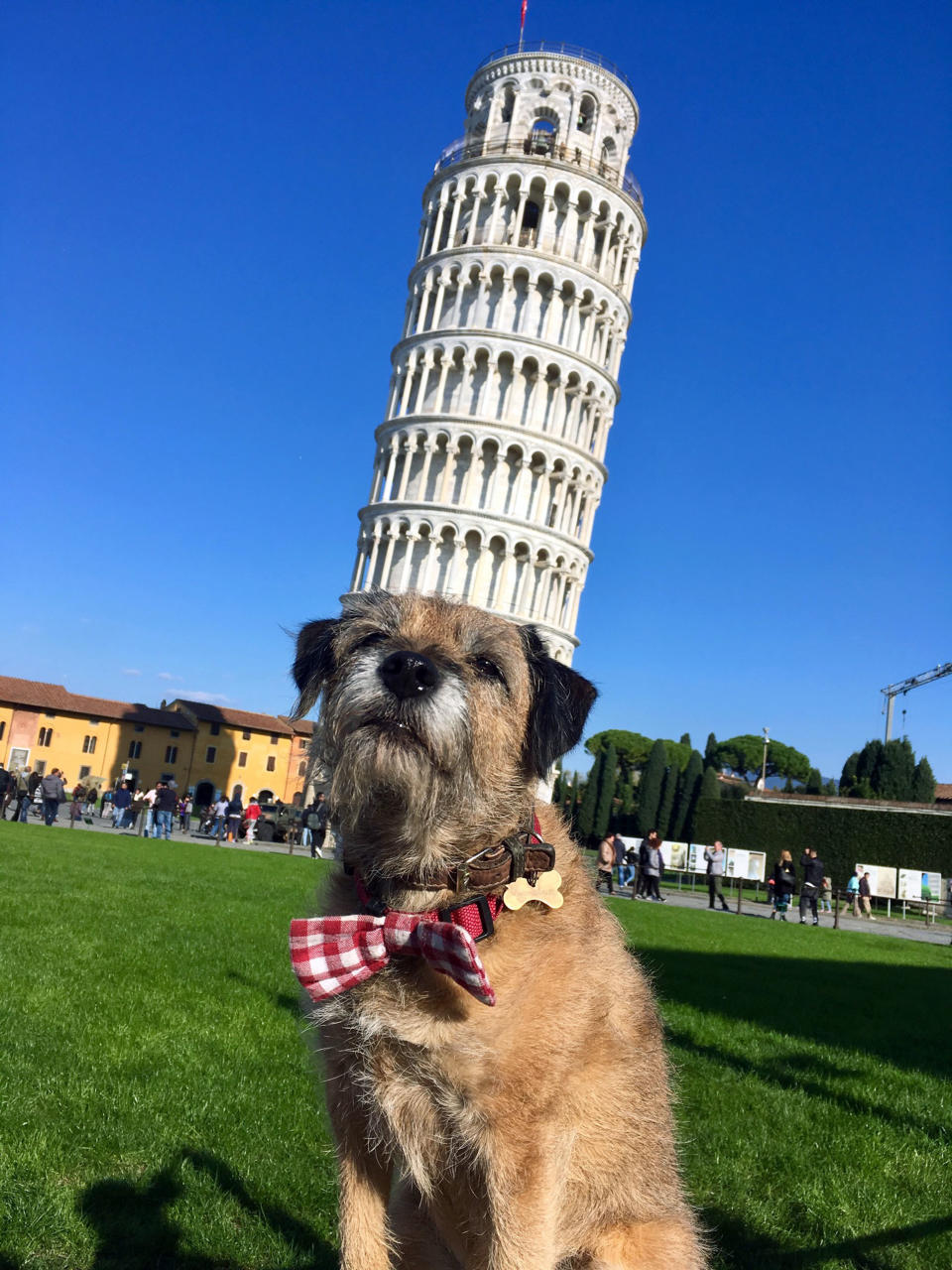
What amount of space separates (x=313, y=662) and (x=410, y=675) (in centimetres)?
50

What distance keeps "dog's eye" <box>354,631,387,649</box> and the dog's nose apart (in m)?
0.25

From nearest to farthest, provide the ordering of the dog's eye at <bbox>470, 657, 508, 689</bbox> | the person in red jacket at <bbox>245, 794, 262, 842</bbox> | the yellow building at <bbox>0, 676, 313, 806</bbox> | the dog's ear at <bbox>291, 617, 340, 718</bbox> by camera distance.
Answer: the dog's eye at <bbox>470, 657, 508, 689</bbox>, the dog's ear at <bbox>291, 617, 340, 718</bbox>, the person in red jacket at <bbox>245, 794, 262, 842</bbox>, the yellow building at <bbox>0, 676, 313, 806</bbox>

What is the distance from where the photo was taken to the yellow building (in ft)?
220

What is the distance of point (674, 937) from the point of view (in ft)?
43.1

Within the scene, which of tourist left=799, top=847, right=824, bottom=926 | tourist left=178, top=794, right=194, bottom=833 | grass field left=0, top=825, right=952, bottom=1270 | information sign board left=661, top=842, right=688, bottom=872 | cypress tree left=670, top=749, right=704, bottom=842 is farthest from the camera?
cypress tree left=670, top=749, right=704, bottom=842

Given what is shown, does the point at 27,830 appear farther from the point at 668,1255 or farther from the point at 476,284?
the point at 476,284

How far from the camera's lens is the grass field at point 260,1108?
2.99m

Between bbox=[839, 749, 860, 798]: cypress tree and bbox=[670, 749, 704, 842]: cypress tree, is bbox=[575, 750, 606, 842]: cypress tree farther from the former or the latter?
bbox=[839, 749, 860, 798]: cypress tree

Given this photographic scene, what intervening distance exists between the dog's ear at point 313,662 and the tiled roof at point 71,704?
72427mm

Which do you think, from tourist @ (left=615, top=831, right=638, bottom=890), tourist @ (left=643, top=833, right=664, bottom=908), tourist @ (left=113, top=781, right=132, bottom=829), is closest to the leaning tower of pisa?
tourist @ (left=615, top=831, right=638, bottom=890)

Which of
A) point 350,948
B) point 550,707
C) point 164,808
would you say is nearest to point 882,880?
point 164,808

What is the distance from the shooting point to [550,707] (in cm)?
246

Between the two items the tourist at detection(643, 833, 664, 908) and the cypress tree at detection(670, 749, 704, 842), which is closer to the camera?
the tourist at detection(643, 833, 664, 908)

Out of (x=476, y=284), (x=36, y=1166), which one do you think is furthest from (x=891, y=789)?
(x=36, y=1166)
